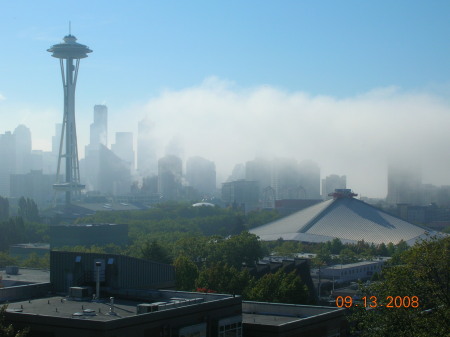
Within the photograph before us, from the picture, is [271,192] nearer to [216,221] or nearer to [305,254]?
[216,221]

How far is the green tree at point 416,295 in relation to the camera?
18.9m

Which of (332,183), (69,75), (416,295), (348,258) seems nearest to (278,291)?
(416,295)

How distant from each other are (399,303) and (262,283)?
13845 millimetres

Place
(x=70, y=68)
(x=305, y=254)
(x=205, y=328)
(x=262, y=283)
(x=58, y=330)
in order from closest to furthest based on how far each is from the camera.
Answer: (x=58, y=330) → (x=205, y=328) → (x=262, y=283) → (x=305, y=254) → (x=70, y=68)

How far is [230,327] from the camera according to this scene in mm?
17750

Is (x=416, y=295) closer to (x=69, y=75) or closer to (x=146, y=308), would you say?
(x=146, y=308)

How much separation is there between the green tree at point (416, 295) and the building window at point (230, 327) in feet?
12.3

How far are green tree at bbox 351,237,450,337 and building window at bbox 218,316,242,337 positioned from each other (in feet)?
12.3

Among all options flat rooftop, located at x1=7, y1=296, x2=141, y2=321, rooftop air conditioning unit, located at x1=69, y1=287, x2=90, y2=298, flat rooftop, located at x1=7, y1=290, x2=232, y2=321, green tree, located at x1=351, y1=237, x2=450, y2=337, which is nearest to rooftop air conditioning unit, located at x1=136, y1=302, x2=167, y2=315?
flat rooftop, located at x1=7, y1=290, x2=232, y2=321

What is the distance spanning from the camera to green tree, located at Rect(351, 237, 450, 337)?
18922 millimetres

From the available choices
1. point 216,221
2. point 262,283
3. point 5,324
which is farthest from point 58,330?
point 216,221

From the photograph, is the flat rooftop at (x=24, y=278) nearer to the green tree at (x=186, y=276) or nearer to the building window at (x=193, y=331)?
the green tree at (x=186, y=276)

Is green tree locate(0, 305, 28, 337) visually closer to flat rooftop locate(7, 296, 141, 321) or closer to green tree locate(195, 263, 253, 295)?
flat rooftop locate(7, 296, 141, 321)

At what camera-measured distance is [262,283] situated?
33.0 metres
